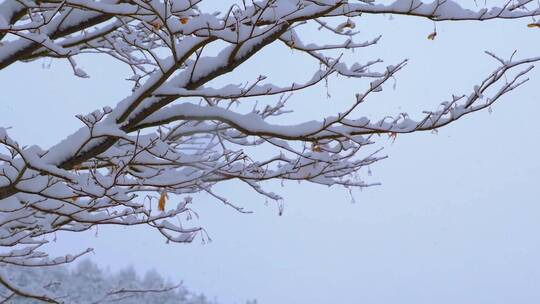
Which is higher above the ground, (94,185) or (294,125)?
(294,125)

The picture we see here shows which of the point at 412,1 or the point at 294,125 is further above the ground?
the point at 412,1

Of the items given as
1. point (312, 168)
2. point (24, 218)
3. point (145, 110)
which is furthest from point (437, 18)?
point (24, 218)

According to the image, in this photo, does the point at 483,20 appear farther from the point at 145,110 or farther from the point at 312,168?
the point at 145,110

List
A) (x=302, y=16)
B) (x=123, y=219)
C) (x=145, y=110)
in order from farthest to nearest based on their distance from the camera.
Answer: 1. (x=123, y=219)
2. (x=145, y=110)
3. (x=302, y=16)

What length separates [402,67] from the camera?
311 cm

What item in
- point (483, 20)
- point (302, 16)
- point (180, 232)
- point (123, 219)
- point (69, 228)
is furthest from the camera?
point (69, 228)

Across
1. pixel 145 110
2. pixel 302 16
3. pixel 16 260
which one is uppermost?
pixel 302 16

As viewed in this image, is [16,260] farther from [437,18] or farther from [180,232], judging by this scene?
[437,18]

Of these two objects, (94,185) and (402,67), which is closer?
(402,67)

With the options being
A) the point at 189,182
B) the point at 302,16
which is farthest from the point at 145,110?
the point at 302,16

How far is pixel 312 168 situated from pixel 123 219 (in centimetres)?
110

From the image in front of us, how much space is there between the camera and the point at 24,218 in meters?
3.95

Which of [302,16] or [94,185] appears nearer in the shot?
[302,16]

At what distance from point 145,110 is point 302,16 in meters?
0.98
